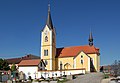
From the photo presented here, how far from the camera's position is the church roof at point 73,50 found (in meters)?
70.1

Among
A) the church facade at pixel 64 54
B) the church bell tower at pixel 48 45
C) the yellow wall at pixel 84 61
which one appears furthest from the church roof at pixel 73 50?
the church bell tower at pixel 48 45

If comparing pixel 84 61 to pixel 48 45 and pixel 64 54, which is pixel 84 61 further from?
pixel 48 45

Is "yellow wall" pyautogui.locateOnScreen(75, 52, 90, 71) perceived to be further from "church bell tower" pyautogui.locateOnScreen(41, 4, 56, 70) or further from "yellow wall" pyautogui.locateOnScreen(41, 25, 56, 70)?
"church bell tower" pyautogui.locateOnScreen(41, 4, 56, 70)

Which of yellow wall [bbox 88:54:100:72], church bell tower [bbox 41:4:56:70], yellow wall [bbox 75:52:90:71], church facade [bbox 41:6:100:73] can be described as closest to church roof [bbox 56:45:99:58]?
church facade [bbox 41:6:100:73]

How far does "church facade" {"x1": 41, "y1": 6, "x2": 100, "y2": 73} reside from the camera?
68.6 metres

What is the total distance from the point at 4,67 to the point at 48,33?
626 inches

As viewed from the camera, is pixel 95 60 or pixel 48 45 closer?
pixel 95 60

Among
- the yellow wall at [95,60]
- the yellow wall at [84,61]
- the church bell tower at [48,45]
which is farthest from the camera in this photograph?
the church bell tower at [48,45]

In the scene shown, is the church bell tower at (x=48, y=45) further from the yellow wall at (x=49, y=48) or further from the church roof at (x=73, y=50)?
the church roof at (x=73, y=50)

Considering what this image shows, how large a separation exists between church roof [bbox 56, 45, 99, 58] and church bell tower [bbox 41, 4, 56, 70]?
2582mm

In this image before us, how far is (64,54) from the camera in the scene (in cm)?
7356

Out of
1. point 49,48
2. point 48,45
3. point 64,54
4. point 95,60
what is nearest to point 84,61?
point 95,60

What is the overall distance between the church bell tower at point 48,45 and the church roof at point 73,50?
258cm

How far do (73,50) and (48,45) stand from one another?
7.64 m
